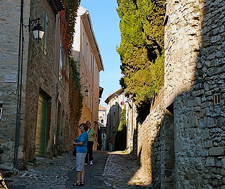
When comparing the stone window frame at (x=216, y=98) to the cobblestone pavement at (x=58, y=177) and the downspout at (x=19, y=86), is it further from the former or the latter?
the downspout at (x=19, y=86)

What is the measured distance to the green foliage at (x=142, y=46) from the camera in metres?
11.0

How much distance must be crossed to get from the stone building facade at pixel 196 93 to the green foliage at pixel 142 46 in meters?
2.88

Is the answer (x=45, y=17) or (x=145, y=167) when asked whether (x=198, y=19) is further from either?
(x=45, y=17)

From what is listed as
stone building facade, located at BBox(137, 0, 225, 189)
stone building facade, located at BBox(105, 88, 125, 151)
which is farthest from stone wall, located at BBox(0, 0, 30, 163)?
stone building facade, located at BBox(105, 88, 125, 151)

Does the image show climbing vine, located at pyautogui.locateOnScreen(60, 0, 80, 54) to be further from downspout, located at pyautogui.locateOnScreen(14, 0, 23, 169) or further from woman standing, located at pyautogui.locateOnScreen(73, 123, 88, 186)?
woman standing, located at pyautogui.locateOnScreen(73, 123, 88, 186)

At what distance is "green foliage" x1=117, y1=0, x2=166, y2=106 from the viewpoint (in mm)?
10988

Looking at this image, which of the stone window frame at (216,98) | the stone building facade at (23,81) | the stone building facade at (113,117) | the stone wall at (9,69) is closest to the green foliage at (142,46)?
the stone building facade at (23,81)

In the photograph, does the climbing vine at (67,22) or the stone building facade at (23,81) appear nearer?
the stone building facade at (23,81)

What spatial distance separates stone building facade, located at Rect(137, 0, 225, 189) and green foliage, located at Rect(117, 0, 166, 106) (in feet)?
9.46

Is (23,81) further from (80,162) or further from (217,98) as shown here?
(217,98)

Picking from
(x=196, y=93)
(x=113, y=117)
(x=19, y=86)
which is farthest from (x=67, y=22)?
(x=113, y=117)

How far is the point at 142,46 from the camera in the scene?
1379cm

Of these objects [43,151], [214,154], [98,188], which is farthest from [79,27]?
[214,154]

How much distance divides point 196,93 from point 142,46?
24.9 ft
